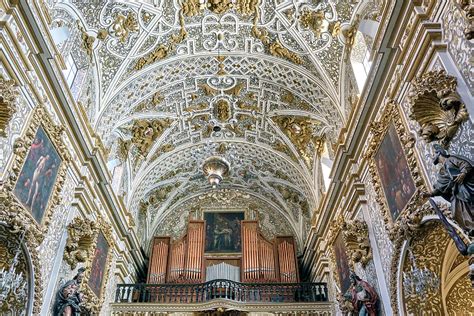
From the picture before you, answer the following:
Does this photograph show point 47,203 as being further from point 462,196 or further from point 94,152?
point 462,196

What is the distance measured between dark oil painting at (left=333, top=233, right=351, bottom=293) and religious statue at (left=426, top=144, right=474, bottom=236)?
528 centimetres


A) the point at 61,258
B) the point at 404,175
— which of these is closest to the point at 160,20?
the point at 61,258

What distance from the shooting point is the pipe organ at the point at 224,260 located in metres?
13.9

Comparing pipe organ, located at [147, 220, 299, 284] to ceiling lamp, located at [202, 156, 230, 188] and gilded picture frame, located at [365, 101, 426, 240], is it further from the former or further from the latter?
gilded picture frame, located at [365, 101, 426, 240]

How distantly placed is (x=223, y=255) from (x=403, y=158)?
10034 mm

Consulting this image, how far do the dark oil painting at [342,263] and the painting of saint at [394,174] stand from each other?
278cm

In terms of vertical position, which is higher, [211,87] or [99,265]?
[211,87]

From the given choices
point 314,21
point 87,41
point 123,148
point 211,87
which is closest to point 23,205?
point 87,41

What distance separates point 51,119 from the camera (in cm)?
750

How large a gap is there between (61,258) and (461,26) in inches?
312

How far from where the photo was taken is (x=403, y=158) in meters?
6.50

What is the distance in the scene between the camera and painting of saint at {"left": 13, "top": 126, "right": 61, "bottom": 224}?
6.55m

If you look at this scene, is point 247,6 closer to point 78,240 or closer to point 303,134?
point 303,134

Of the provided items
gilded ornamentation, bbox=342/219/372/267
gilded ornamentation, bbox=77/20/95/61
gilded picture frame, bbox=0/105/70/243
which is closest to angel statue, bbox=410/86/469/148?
gilded ornamentation, bbox=342/219/372/267
